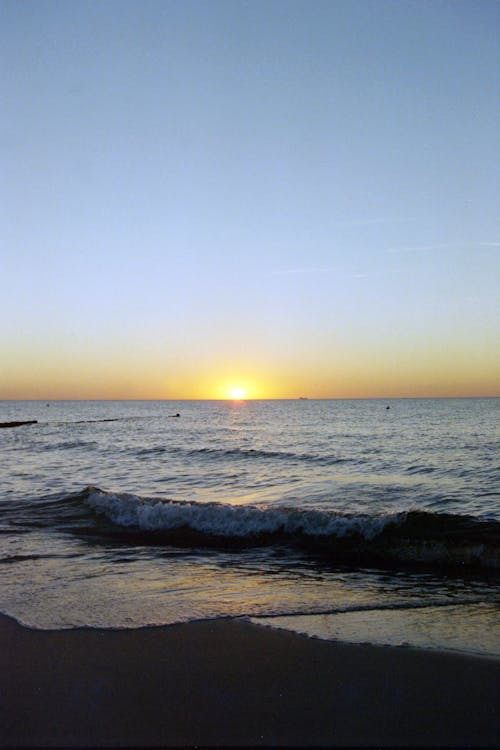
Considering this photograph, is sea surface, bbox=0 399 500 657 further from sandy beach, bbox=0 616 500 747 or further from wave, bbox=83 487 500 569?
sandy beach, bbox=0 616 500 747

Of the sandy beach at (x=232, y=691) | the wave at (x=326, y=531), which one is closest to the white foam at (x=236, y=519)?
the wave at (x=326, y=531)

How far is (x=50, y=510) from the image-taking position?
1597 cm

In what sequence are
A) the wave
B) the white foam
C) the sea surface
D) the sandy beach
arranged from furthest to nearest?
the white foam < the wave < the sea surface < the sandy beach

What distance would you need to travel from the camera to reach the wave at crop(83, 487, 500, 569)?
35.8ft

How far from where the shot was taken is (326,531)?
1252cm

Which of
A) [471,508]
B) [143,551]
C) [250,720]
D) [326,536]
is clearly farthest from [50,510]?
[250,720]

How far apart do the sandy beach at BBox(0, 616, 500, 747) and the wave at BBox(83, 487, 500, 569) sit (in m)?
5.20

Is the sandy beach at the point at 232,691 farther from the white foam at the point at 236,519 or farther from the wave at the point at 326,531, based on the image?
the white foam at the point at 236,519

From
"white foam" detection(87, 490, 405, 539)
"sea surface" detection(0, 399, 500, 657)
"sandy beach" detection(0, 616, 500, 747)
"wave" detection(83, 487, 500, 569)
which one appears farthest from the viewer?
"white foam" detection(87, 490, 405, 539)

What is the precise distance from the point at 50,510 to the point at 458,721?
13463 millimetres

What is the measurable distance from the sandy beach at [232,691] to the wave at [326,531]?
205 inches

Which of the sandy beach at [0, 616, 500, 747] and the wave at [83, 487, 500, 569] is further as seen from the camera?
the wave at [83, 487, 500, 569]

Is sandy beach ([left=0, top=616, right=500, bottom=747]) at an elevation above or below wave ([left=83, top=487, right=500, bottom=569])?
above

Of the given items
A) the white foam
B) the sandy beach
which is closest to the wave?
the white foam
